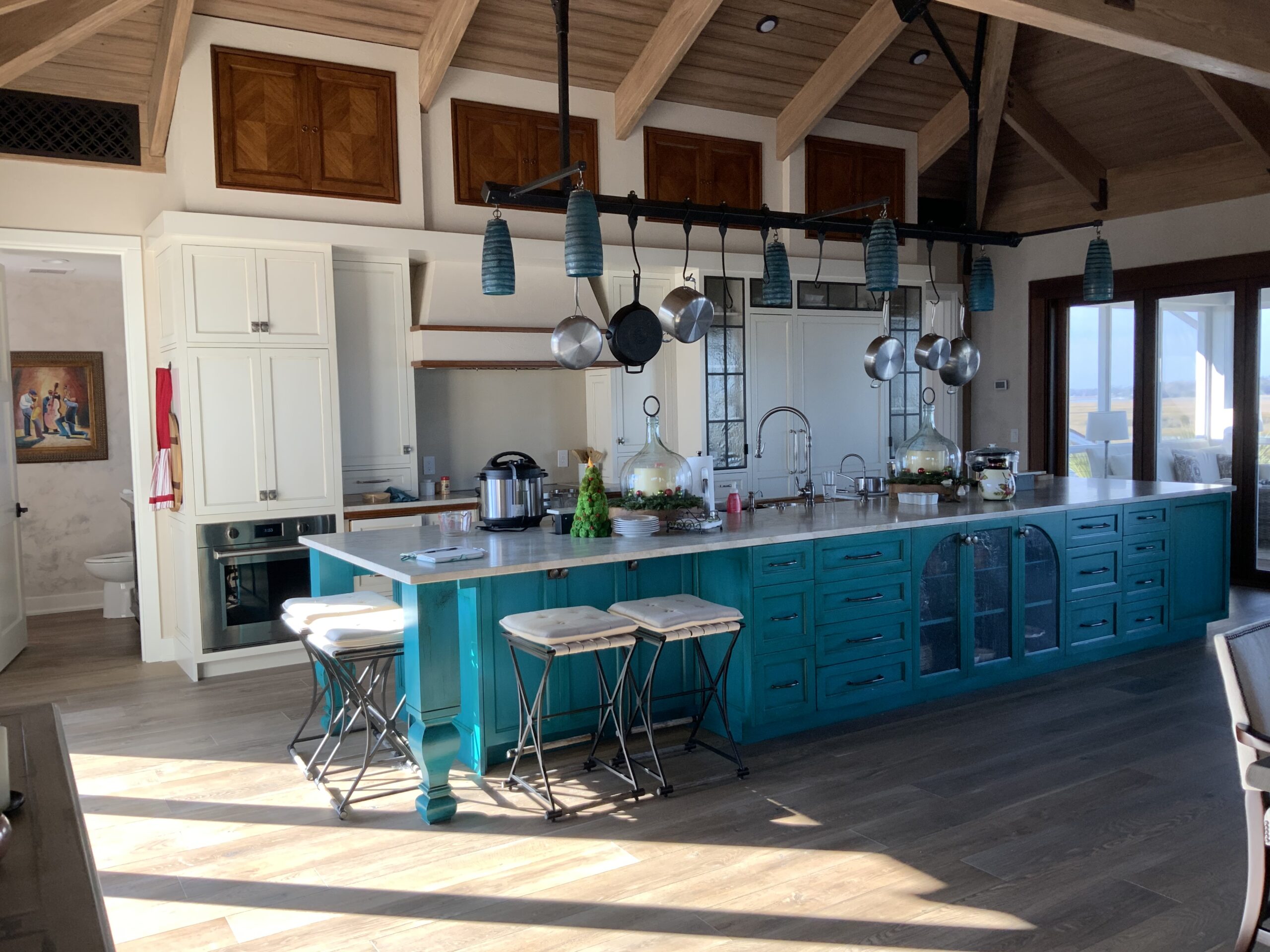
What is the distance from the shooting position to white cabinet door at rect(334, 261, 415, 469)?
5.96 meters

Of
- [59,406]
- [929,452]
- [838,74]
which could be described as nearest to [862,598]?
[929,452]

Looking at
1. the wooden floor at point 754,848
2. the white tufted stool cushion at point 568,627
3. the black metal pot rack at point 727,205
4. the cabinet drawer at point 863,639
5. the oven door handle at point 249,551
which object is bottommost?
the wooden floor at point 754,848

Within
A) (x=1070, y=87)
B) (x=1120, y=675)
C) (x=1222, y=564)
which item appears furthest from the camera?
(x=1070, y=87)

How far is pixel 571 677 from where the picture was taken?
13.2 feet

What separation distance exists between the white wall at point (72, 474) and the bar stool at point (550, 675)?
17.7ft

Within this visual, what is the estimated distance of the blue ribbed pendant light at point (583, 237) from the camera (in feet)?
12.6

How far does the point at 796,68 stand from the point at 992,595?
4.03 metres

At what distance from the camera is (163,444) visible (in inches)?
219

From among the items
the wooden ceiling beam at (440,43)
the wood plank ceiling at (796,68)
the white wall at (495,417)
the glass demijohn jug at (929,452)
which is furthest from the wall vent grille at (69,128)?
the glass demijohn jug at (929,452)

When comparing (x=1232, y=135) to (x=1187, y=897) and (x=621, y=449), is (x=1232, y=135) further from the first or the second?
(x=1187, y=897)

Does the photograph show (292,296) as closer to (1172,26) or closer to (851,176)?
(851,176)

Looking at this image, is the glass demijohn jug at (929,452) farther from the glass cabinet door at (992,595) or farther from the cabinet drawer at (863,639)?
the cabinet drawer at (863,639)

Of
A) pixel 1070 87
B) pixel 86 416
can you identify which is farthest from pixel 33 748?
pixel 1070 87

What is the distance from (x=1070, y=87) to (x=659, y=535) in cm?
557
